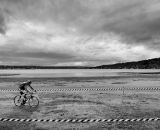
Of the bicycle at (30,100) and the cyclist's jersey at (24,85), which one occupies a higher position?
the cyclist's jersey at (24,85)

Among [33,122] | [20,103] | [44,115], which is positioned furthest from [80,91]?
[33,122]

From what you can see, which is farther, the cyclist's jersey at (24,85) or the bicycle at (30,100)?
the bicycle at (30,100)

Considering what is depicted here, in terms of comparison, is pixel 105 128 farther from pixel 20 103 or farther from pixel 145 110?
pixel 20 103

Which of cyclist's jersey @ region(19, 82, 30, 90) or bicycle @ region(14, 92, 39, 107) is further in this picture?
bicycle @ region(14, 92, 39, 107)

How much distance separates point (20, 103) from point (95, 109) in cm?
549

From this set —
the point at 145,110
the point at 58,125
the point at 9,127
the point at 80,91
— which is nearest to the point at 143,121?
the point at 145,110

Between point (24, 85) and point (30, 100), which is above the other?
point (24, 85)

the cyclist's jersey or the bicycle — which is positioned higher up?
the cyclist's jersey

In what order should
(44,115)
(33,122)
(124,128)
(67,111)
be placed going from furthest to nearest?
1. (67,111)
2. (44,115)
3. (33,122)
4. (124,128)

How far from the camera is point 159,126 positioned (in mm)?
10289

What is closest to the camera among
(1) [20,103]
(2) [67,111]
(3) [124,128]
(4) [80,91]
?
(3) [124,128]

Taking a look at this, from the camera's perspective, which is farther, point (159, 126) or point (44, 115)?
point (44, 115)

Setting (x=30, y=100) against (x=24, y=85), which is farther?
(x=30, y=100)

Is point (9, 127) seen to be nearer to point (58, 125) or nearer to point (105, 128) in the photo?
point (58, 125)
